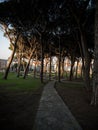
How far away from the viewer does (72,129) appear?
504cm

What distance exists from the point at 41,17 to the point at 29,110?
15942 mm

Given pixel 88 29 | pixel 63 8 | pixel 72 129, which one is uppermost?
pixel 63 8

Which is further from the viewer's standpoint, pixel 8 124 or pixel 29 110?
pixel 29 110

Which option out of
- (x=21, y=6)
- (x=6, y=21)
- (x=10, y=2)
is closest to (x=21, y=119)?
(x=21, y=6)

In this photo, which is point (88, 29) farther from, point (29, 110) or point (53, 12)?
point (29, 110)

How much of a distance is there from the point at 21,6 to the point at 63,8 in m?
4.66

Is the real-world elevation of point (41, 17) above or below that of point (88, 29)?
above

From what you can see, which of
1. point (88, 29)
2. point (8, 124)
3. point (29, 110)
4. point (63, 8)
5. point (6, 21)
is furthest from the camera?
point (6, 21)

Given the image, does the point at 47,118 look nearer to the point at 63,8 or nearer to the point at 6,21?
the point at 63,8

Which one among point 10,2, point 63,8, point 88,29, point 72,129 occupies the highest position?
point 10,2

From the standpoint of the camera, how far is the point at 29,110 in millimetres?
7270

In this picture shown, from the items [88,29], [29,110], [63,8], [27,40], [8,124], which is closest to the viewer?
[8,124]

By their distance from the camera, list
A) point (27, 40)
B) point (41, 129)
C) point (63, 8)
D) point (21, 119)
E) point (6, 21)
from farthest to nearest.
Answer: point (27, 40)
point (6, 21)
point (63, 8)
point (21, 119)
point (41, 129)

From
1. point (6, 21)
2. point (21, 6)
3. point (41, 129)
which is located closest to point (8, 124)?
point (41, 129)
